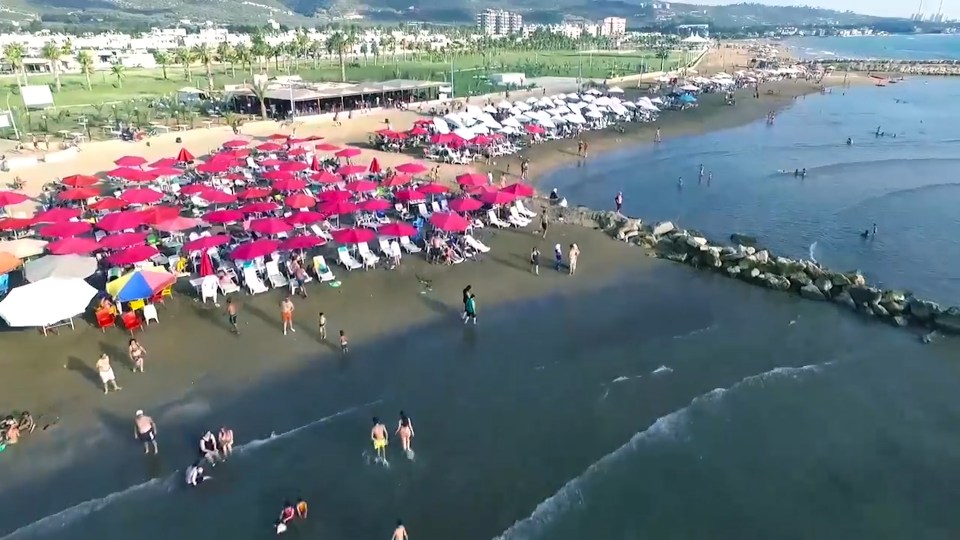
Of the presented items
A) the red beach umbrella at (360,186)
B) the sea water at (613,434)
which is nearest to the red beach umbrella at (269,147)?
the red beach umbrella at (360,186)

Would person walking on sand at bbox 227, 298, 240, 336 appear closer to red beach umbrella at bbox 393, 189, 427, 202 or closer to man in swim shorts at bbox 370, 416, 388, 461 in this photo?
man in swim shorts at bbox 370, 416, 388, 461

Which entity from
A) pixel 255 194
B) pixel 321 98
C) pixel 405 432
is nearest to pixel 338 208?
pixel 255 194

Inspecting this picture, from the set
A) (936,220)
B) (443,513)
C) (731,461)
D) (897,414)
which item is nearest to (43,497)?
(443,513)

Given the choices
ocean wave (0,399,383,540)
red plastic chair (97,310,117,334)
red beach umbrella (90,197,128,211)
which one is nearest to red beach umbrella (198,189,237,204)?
red beach umbrella (90,197,128,211)

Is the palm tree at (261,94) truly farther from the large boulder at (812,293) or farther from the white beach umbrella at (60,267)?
the large boulder at (812,293)

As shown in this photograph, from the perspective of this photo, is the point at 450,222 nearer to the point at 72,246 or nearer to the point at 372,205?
the point at 372,205
